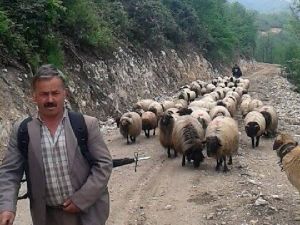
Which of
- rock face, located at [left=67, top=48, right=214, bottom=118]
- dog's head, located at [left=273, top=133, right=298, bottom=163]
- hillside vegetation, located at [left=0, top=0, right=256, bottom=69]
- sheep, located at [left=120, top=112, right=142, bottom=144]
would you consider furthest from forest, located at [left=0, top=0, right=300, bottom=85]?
dog's head, located at [left=273, top=133, right=298, bottom=163]

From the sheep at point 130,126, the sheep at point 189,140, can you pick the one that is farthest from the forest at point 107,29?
the sheep at point 189,140

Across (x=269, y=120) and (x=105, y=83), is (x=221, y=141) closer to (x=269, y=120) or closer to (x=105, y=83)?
(x=269, y=120)

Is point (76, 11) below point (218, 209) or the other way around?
the other way around

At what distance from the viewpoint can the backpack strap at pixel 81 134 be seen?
2.86 meters

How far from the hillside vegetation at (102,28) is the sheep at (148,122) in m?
3.31

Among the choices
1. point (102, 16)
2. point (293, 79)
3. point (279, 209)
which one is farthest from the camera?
point (293, 79)

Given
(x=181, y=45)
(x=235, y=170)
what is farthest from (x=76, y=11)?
(x=181, y=45)

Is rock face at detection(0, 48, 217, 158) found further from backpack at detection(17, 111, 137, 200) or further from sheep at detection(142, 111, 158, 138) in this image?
backpack at detection(17, 111, 137, 200)

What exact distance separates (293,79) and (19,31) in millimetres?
30368

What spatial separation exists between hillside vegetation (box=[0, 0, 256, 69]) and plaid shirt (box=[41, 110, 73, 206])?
9583 mm

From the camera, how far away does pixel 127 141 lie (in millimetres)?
12766

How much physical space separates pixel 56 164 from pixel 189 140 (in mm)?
7345

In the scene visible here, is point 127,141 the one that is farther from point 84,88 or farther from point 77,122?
point 77,122

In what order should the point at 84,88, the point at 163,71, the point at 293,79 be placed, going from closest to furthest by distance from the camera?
the point at 84,88 < the point at 163,71 < the point at 293,79
